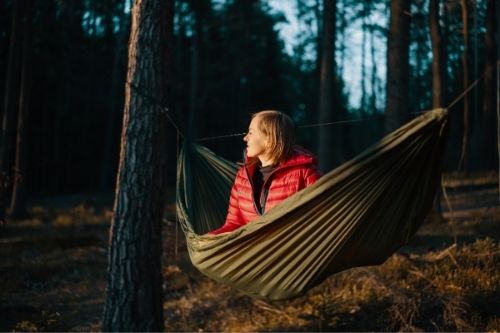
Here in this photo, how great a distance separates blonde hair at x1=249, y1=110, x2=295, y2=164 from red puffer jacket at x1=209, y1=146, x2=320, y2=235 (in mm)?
63

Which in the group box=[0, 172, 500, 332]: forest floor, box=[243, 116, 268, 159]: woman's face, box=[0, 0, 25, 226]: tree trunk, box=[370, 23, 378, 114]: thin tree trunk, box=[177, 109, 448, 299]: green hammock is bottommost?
box=[0, 172, 500, 332]: forest floor

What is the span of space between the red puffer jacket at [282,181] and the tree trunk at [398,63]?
495cm

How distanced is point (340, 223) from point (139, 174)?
7.03ft

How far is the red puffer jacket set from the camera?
10.1 feet

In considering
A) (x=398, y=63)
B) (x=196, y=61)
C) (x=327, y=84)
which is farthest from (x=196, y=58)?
(x=398, y=63)

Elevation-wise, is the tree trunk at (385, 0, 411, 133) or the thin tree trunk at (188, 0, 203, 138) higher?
the thin tree trunk at (188, 0, 203, 138)

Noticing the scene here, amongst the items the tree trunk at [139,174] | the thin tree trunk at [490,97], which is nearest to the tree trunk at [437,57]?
the thin tree trunk at [490,97]

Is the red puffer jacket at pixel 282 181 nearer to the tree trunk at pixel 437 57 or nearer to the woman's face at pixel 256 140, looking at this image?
the woman's face at pixel 256 140

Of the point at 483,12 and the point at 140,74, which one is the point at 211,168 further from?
the point at 483,12

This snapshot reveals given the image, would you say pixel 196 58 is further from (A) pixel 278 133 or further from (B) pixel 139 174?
(A) pixel 278 133

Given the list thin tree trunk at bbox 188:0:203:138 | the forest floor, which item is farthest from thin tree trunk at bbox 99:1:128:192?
the forest floor

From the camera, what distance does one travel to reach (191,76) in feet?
71.3

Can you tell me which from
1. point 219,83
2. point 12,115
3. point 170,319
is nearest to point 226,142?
point 219,83

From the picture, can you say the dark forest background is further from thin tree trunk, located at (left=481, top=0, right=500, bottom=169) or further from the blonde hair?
the blonde hair
